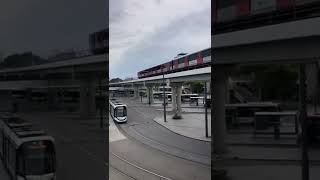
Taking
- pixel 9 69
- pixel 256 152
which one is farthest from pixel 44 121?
pixel 256 152

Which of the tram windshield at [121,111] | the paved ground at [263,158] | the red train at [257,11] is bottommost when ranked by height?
the paved ground at [263,158]

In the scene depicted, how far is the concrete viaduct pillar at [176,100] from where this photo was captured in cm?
542

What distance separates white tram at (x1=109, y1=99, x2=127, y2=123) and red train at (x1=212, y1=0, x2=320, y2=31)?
1565 mm

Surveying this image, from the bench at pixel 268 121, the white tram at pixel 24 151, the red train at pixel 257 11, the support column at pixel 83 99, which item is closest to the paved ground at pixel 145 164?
the support column at pixel 83 99

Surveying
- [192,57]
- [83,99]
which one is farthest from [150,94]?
[83,99]

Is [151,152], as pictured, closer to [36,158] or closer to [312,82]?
[36,158]

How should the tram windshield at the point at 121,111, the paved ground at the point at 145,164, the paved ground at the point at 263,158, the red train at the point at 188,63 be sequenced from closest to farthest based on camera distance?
the red train at the point at 188,63
the tram windshield at the point at 121,111
the paved ground at the point at 145,164
the paved ground at the point at 263,158

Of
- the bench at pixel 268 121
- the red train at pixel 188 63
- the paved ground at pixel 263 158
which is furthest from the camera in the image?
the bench at pixel 268 121

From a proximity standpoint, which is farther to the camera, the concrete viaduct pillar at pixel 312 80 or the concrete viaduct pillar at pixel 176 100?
the concrete viaduct pillar at pixel 312 80

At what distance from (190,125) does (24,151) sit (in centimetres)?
220

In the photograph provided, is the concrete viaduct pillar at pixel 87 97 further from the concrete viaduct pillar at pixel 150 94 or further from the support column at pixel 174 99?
the support column at pixel 174 99

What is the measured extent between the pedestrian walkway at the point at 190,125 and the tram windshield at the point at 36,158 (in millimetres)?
1530

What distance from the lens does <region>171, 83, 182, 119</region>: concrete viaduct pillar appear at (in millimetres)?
5416

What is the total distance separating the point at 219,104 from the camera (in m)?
5.77
